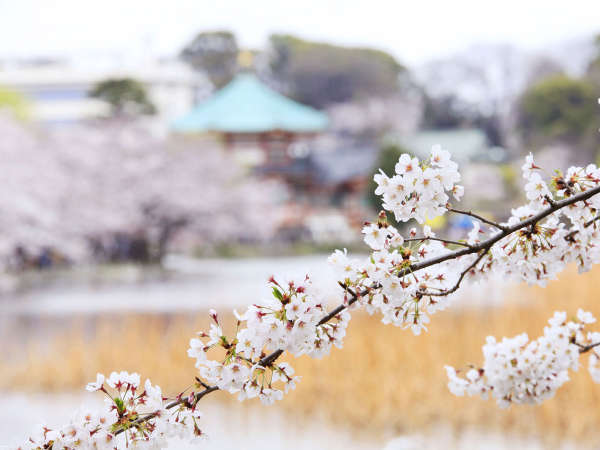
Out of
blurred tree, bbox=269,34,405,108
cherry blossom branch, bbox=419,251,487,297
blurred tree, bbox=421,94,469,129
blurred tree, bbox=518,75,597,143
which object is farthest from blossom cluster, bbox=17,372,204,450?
blurred tree, bbox=269,34,405,108

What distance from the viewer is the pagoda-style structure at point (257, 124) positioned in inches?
780

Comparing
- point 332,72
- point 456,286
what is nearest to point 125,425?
point 456,286

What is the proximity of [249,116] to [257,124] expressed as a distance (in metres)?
0.51

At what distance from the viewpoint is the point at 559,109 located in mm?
19500

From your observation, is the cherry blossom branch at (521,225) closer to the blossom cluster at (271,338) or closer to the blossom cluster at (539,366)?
the blossom cluster at (271,338)

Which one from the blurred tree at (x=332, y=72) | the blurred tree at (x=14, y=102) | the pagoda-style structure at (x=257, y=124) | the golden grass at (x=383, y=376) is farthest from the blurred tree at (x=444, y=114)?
the golden grass at (x=383, y=376)

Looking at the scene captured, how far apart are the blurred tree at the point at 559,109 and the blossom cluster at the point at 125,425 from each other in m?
18.8

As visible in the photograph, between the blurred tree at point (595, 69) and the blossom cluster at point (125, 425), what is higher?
the blurred tree at point (595, 69)

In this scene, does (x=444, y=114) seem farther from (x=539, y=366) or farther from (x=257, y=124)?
(x=539, y=366)

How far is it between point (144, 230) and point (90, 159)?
1506 millimetres

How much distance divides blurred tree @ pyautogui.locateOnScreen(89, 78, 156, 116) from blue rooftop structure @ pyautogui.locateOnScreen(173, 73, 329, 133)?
1.29 meters

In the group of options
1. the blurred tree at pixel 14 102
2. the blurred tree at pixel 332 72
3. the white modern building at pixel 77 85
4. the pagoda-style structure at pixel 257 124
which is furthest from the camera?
the white modern building at pixel 77 85

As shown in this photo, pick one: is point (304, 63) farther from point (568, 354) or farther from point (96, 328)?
point (568, 354)

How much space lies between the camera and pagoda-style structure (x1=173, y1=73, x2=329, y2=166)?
19.8m
